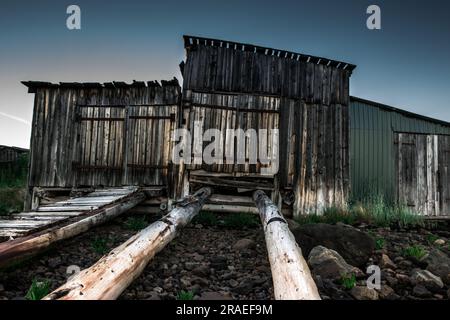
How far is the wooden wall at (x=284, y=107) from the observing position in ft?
25.4

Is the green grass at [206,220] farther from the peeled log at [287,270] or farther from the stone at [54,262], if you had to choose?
the stone at [54,262]

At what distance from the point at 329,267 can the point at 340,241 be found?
0.86 metres

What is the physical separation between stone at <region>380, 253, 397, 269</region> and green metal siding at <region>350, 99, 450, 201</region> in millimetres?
5738

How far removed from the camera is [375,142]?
9.69m

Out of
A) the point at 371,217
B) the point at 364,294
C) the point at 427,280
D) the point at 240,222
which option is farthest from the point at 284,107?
the point at 364,294

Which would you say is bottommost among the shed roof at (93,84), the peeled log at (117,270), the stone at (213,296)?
the stone at (213,296)

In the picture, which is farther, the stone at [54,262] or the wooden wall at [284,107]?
the wooden wall at [284,107]

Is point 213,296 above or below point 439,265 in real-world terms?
below

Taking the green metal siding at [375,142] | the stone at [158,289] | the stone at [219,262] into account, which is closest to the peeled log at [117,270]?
the stone at [158,289]

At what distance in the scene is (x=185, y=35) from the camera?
24.8 ft

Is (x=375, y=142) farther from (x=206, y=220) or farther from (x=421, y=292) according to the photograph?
(x=421, y=292)

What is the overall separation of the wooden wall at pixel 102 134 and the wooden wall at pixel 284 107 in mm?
1063

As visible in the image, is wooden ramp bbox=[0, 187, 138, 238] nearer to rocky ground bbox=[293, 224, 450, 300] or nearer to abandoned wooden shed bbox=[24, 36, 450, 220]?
abandoned wooden shed bbox=[24, 36, 450, 220]

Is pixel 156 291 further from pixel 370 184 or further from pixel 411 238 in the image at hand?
pixel 370 184
